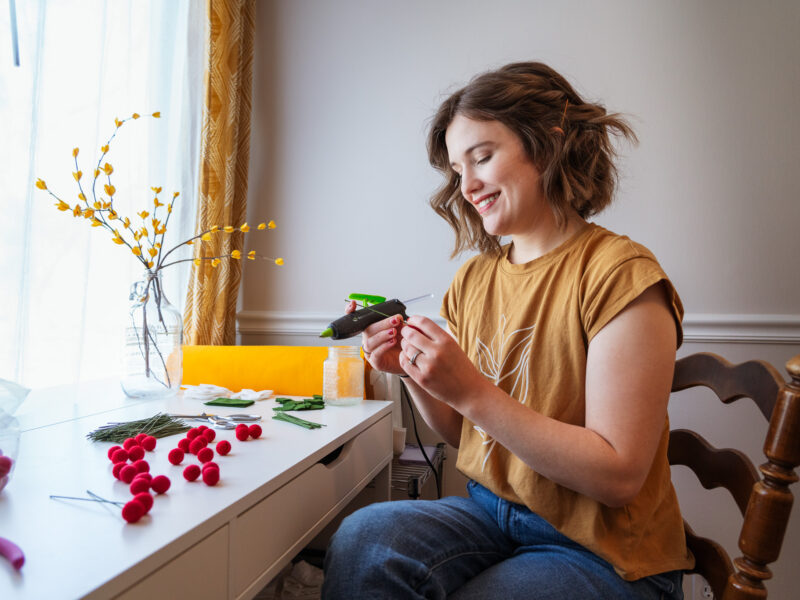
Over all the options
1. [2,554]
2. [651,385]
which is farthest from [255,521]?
[651,385]

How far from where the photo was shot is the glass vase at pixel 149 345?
1026 mm

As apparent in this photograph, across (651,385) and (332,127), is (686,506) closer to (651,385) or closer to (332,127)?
(651,385)

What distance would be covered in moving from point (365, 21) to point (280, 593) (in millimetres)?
1517

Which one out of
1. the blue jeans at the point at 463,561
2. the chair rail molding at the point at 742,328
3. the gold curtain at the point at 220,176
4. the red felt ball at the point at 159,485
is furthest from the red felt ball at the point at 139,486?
the chair rail molding at the point at 742,328

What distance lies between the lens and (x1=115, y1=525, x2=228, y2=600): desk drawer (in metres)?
0.42

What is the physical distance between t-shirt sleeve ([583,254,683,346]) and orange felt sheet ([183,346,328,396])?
0.66 metres

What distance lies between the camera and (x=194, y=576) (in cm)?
48

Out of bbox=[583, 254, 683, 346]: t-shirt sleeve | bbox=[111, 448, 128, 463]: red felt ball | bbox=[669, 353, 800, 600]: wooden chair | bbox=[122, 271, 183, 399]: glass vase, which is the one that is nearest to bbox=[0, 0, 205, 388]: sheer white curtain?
bbox=[122, 271, 183, 399]: glass vase

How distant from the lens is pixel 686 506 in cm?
121

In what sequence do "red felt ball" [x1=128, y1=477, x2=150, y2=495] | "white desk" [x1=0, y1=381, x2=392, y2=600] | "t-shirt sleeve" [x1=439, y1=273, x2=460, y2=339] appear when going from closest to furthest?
"white desk" [x1=0, y1=381, x2=392, y2=600] < "red felt ball" [x1=128, y1=477, x2=150, y2=495] < "t-shirt sleeve" [x1=439, y1=273, x2=460, y2=339]

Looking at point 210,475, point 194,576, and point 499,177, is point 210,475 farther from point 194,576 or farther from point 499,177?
point 499,177

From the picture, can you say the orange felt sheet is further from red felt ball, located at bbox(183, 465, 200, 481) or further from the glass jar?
red felt ball, located at bbox(183, 465, 200, 481)

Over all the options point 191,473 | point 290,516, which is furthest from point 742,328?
point 191,473

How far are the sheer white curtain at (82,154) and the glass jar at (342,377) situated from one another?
0.57 meters
